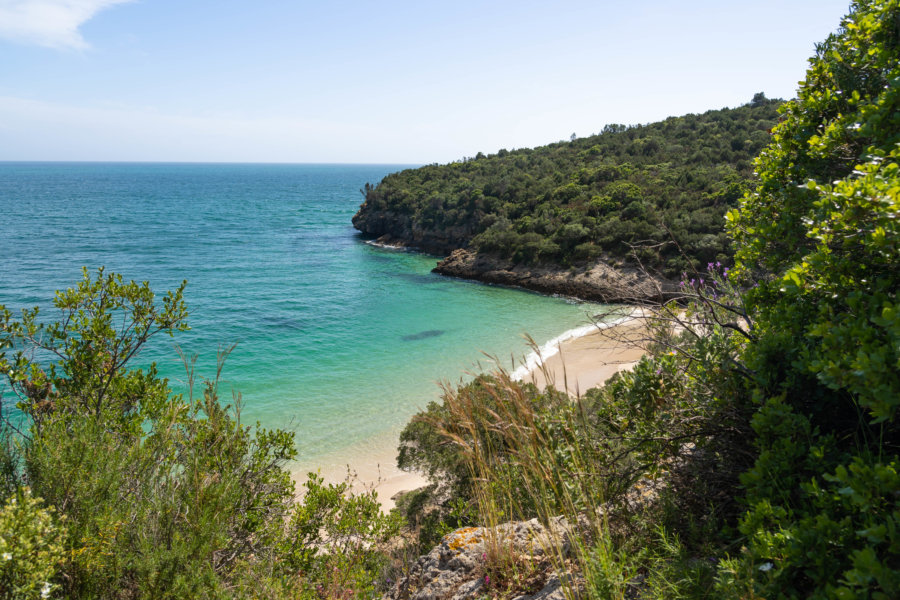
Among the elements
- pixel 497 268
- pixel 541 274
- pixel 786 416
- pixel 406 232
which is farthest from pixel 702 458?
pixel 406 232

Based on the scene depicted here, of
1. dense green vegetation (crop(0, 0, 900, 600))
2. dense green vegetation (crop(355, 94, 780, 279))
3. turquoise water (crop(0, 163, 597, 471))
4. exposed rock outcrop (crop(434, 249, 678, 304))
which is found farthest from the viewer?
dense green vegetation (crop(355, 94, 780, 279))

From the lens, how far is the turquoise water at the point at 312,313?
15984 mm

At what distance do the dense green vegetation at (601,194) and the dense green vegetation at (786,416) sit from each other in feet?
59.2

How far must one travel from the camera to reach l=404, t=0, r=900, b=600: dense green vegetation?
1.90m

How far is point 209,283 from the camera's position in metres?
31.9

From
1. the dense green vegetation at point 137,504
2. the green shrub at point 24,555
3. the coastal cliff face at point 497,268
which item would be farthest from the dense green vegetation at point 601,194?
the green shrub at point 24,555

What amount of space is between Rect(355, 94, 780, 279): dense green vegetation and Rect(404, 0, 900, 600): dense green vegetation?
18037 mm

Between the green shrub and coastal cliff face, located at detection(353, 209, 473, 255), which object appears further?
coastal cliff face, located at detection(353, 209, 473, 255)

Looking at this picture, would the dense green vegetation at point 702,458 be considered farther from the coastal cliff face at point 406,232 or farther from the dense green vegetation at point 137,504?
the coastal cliff face at point 406,232

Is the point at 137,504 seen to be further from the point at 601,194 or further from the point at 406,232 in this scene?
the point at 406,232

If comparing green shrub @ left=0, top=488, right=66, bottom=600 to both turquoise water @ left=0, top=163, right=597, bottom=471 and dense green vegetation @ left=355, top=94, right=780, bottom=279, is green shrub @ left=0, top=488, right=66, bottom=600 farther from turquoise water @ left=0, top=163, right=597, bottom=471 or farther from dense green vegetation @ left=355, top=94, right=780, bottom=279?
dense green vegetation @ left=355, top=94, right=780, bottom=279

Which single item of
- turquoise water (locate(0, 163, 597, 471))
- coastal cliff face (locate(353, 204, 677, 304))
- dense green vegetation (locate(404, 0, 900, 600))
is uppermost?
dense green vegetation (locate(404, 0, 900, 600))

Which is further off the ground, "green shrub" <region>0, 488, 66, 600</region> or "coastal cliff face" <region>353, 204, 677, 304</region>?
"green shrub" <region>0, 488, 66, 600</region>

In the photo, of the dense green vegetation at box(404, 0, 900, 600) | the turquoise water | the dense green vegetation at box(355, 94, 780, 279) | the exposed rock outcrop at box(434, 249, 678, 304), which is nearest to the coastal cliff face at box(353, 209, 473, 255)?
the dense green vegetation at box(355, 94, 780, 279)
